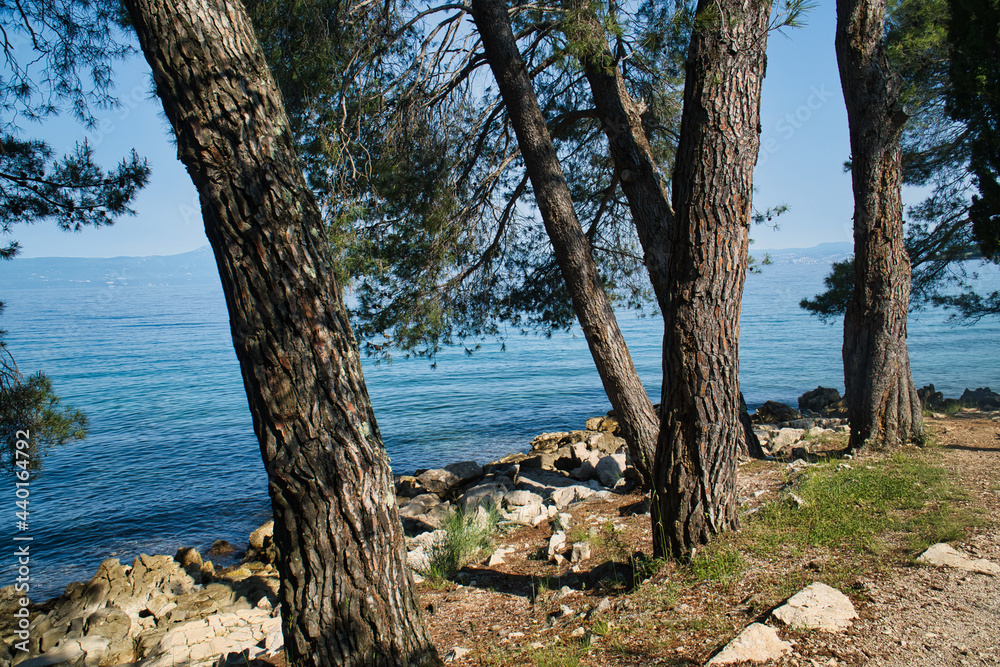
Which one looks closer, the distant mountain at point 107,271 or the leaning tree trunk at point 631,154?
the leaning tree trunk at point 631,154

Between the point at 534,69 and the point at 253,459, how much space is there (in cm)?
891

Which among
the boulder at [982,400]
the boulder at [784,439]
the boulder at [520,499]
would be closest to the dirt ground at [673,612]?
the boulder at [520,499]

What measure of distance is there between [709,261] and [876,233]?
329 centimetres

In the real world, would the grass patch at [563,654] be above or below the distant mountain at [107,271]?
below

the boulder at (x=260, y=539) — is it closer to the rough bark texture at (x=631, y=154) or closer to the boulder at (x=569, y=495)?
the boulder at (x=569, y=495)

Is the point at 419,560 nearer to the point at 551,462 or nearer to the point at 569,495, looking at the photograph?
the point at 569,495

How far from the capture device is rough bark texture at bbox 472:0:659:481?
5.18m

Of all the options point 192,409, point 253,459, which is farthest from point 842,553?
point 192,409

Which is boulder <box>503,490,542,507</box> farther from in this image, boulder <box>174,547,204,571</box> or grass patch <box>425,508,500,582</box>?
boulder <box>174,547,204,571</box>

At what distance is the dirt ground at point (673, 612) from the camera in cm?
231

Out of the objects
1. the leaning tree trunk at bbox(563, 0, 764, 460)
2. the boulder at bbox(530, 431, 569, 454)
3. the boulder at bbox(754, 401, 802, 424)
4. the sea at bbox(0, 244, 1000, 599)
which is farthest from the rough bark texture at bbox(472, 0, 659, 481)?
the boulder at bbox(754, 401, 802, 424)

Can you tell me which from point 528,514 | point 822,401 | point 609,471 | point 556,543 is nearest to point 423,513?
point 528,514

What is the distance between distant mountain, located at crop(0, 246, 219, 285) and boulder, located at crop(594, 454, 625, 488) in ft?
236

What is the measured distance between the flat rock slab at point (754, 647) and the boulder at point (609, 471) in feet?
13.0
